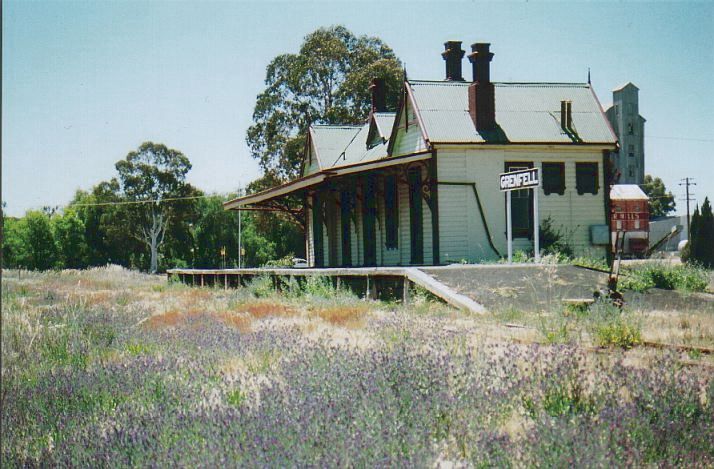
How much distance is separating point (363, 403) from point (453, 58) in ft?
75.6

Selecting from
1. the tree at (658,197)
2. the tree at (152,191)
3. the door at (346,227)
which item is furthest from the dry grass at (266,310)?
the tree at (658,197)

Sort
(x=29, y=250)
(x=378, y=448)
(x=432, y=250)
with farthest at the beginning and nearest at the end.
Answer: (x=29, y=250), (x=432, y=250), (x=378, y=448)

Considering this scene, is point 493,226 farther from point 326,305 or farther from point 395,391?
point 395,391

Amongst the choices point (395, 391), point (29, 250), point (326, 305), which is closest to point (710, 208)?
point (326, 305)

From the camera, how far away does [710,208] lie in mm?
27500

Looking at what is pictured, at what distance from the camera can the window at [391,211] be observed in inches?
896

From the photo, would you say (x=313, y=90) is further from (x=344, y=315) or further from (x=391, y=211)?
(x=344, y=315)

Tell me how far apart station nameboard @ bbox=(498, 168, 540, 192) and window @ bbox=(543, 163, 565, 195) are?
6.05 metres

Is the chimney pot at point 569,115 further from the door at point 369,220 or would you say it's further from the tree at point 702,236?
the tree at point 702,236

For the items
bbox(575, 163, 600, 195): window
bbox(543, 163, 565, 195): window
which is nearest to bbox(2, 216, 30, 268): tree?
bbox(543, 163, 565, 195): window

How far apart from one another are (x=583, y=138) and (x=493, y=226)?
13.4 ft

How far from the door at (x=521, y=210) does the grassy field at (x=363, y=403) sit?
43.7 ft

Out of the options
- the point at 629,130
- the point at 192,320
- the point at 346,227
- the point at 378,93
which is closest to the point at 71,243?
the point at 346,227

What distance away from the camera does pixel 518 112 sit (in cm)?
2189
